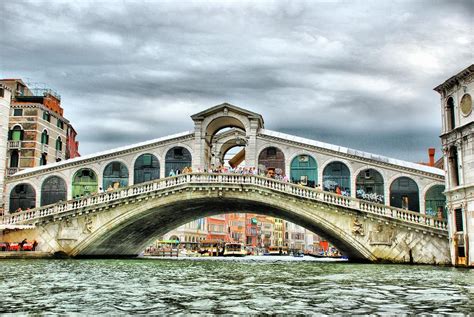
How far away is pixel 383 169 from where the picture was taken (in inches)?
1406

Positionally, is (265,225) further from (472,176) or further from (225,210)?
(472,176)

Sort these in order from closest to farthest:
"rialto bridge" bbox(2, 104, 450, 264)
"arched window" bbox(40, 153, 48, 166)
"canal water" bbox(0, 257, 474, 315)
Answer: "canal water" bbox(0, 257, 474, 315), "rialto bridge" bbox(2, 104, 450, 264), "arched window" bbox(40, 153, 48, 166)

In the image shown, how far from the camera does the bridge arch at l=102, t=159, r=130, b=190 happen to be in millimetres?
39000

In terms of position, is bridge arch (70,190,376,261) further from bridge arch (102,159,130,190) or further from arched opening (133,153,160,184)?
bridge arch (102,159,130,190)

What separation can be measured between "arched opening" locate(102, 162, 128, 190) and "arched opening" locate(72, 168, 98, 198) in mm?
799

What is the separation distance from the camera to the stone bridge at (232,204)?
29.6m

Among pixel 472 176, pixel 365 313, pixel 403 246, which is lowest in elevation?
pixel 365 313

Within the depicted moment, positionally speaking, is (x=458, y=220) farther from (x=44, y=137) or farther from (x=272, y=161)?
(x=44, y=137)

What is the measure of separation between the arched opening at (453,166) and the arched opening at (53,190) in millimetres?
24977

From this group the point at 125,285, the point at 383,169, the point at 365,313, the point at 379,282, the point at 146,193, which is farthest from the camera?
the point at 383,169

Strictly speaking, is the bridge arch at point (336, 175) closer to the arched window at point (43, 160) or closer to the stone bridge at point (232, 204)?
the stone bridge at point (232, 204)

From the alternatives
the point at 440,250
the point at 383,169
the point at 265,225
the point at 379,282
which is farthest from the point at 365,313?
the point at 265,225

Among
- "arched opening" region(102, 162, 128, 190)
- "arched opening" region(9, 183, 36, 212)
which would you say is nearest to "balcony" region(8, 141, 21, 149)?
"arched opening" region(9, 183, 36, 212)

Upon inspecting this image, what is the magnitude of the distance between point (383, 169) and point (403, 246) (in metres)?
7.22
